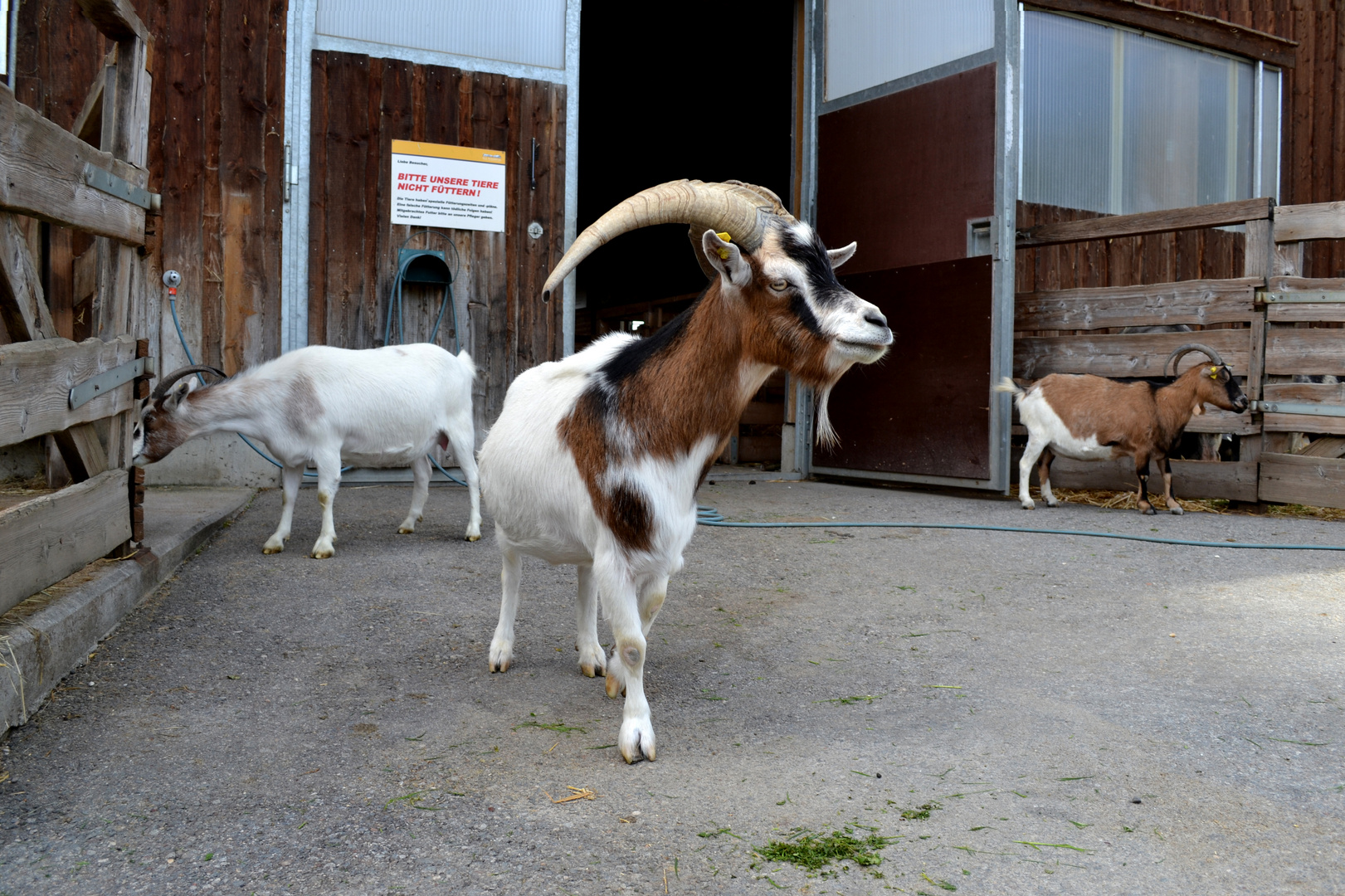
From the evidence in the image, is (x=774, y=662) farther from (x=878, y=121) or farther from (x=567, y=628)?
(x=878, y=121)

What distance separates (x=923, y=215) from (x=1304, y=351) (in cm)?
309

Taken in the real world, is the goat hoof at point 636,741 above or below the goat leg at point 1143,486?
below

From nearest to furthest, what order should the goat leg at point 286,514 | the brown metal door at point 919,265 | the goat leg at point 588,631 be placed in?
the goat leg at point 588,631 < the goat leg at point 286,514 < the brown metal door at point 919,265

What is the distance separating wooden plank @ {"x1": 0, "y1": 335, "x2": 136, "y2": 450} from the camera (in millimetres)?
3012

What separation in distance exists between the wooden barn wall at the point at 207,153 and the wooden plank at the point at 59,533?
12.0ft

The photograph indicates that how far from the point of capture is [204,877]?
1933mm

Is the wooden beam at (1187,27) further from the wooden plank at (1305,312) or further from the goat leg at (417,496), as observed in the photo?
the goat leg at (417,496)

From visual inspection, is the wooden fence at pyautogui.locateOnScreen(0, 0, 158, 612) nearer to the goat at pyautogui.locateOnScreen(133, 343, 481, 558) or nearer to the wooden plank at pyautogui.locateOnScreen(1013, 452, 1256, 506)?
the goat at pyautogui.locateOnScreen(133, 343, 481, 558)

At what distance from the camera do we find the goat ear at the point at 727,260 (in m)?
2.74

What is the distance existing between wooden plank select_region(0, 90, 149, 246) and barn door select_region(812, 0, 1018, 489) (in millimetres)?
5719

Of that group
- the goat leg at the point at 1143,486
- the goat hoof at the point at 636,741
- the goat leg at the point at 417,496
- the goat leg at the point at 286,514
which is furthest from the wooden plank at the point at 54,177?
the goat leg at the point at 1143,486

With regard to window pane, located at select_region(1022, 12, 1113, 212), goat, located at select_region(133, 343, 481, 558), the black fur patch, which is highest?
window pane, located at select_region(1022, 12, 1113, 212)

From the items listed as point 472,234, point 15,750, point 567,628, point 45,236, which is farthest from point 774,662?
point 472,234

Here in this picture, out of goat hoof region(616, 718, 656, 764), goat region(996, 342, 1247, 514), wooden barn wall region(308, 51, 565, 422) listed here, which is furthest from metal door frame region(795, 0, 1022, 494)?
goat hoof region(616, 718, 656, 764)
